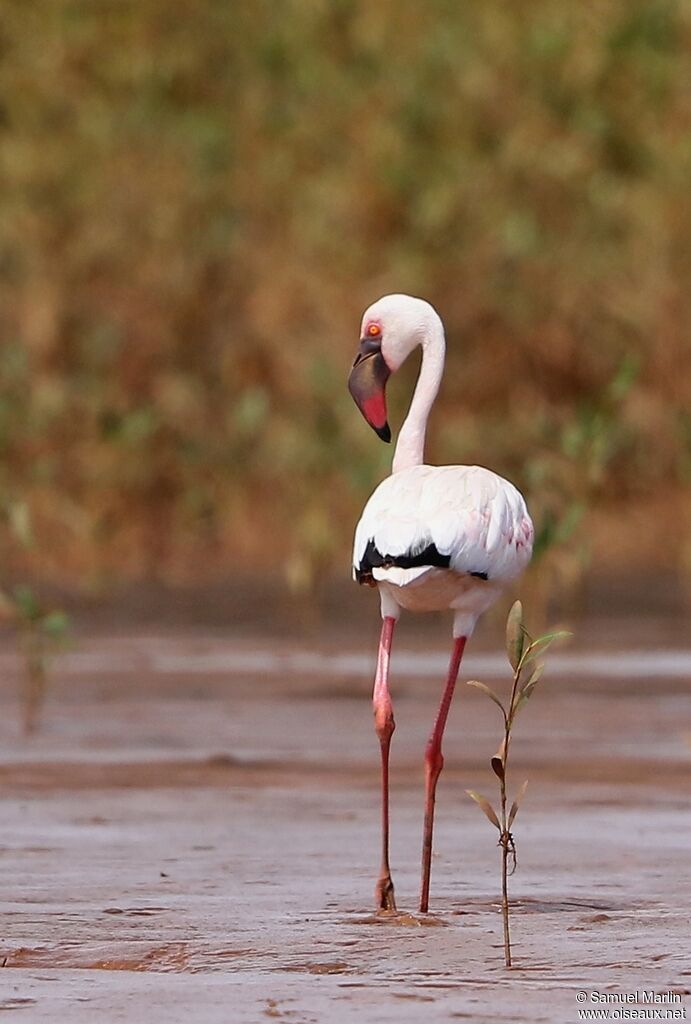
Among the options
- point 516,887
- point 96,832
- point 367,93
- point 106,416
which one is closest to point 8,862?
A: point 96,832

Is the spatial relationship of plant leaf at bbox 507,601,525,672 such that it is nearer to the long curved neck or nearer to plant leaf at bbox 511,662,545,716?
plant leaf at bbox 511,662,545,716

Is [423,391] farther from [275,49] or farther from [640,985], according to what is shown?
[275,49]

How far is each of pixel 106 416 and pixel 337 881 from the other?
747 cm

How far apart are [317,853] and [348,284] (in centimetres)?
1285

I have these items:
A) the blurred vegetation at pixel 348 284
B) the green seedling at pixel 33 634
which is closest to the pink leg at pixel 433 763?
the green seedling at pixel 33 634

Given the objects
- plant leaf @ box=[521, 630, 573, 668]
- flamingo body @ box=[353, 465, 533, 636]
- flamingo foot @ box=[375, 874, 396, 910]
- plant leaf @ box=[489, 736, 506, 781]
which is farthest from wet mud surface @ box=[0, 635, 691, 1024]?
flamingo body @ box=[353, 465, 533, 636]

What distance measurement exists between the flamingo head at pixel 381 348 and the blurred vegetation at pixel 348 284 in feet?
32.9

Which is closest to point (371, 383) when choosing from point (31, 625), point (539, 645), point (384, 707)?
point (384, 707)

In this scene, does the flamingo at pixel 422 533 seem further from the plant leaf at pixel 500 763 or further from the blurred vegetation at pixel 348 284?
the blurred vegetation at pixel 348 284

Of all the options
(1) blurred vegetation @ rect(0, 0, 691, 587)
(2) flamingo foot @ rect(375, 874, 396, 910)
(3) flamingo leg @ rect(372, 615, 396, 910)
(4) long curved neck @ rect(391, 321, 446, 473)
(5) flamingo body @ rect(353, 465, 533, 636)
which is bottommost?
(2) flamingo foot @ rect(375, 874, 396, 910)

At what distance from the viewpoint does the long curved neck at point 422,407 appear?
23.7ft

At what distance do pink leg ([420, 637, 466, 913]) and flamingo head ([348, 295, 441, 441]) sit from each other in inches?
26.7

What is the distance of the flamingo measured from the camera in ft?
21.7

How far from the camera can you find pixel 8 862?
7312 millimetres
